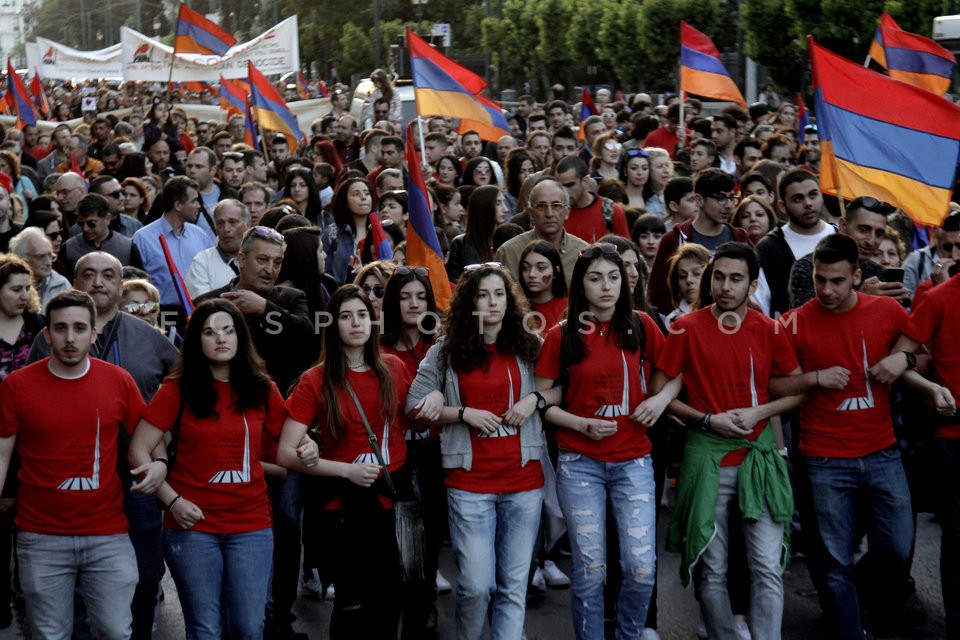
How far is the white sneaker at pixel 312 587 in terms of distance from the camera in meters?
7.15

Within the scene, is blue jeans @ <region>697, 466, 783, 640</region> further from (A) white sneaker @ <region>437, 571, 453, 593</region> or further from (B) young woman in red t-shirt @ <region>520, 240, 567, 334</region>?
(A) white sneaker @ <region>437, 571, 453, 593</region>

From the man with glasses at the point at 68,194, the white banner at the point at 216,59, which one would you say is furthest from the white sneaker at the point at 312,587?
the white banner at the point at 216,59

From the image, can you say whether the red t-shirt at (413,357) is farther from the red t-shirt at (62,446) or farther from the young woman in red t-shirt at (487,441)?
the red t-shirt at (62,446)

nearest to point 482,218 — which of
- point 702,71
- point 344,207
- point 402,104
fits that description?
point 344,207

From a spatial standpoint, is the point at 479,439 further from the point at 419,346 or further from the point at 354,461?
the point at 419,346

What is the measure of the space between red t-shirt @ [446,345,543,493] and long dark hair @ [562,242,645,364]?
1.03ft

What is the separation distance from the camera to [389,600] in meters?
5.70

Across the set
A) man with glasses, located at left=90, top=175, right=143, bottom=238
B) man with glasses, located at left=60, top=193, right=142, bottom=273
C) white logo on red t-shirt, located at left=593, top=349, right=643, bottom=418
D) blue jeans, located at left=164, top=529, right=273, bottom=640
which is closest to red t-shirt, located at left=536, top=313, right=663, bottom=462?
white logo on red t-shirt, located at left=593, top=349, right=643, bottom=418

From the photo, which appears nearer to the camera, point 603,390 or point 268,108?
point 603,390

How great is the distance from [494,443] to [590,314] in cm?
74

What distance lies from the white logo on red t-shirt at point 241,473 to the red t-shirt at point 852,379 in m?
2.49

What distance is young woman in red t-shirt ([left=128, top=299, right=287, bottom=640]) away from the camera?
17.7 feet

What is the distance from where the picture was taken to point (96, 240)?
9.41 metres

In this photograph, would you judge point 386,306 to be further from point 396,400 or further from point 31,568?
point 31,568
